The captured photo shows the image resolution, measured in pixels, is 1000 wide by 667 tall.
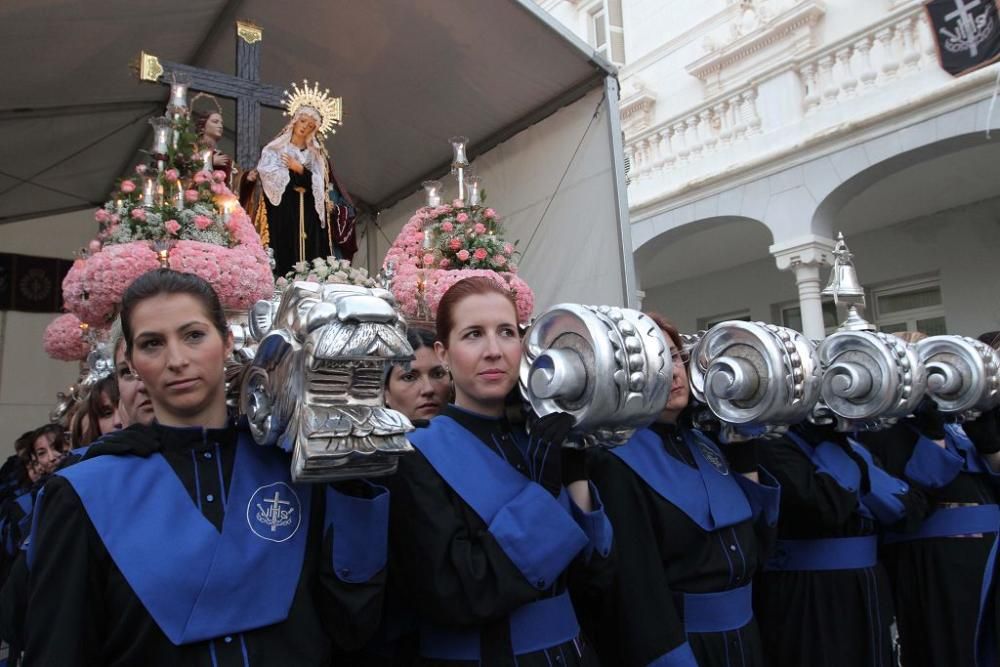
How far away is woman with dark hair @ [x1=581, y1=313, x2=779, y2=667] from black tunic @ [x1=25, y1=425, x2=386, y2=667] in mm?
830

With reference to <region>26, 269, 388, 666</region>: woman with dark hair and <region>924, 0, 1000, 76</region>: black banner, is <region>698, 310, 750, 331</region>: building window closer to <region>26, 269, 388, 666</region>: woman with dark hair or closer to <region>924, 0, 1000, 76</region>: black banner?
<region>924, 0, 1000, 76</region>: black banner

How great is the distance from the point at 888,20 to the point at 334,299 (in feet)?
27.7

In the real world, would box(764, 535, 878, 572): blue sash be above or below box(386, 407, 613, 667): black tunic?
below

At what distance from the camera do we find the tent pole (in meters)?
6.21

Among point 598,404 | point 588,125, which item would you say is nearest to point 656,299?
point 588,125

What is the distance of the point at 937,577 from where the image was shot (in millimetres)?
3344

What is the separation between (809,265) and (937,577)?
20.0 ft

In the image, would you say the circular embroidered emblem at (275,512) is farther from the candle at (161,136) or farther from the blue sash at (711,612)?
the candle at (161,136)

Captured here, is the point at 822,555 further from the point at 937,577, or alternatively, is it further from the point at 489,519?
the point at 489,519

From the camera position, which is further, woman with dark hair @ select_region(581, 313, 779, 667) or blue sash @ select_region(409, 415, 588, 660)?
woman with dark hair @ select_region(581, 313, 779, 667)

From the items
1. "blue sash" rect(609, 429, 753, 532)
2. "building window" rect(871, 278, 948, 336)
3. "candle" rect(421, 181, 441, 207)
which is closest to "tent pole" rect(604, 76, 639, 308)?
"candle" rect(421, 181, 441, 207)

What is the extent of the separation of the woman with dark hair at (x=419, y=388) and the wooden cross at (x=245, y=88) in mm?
4051

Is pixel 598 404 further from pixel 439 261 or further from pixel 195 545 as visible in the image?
pixel 439 261

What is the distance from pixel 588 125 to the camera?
22.1 ft
